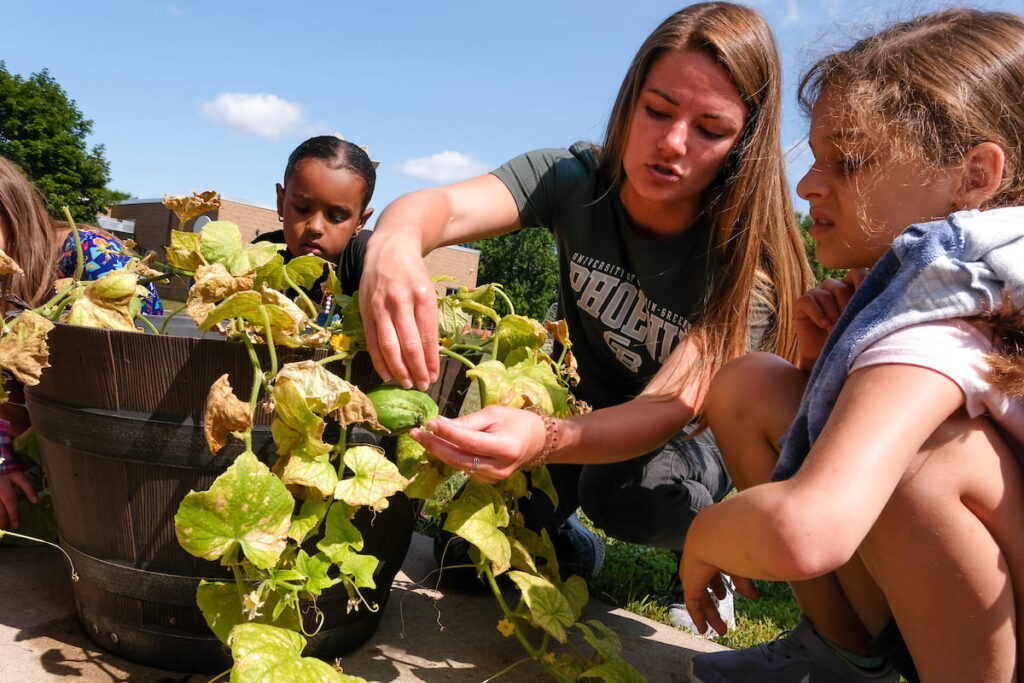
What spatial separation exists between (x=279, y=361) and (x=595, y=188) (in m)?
1.15

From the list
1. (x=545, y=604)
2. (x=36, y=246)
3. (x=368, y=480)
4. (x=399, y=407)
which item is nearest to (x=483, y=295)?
(x=399, y=407)

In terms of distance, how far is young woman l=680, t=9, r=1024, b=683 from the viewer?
919 millimetres

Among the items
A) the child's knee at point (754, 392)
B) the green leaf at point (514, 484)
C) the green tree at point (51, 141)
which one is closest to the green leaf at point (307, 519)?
the green leaf at point (514, 484)

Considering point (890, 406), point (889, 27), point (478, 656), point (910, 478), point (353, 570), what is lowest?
point (478, 656)

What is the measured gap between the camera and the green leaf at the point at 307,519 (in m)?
1.07

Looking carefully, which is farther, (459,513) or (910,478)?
(459,513)

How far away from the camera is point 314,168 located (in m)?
2.98

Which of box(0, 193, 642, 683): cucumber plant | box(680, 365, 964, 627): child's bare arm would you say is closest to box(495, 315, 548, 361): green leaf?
box(0, 193, 642, 683): cucumber plant

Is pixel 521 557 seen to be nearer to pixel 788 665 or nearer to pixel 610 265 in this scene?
pixel 788 665

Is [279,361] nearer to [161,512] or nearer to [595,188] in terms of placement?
[161,512]

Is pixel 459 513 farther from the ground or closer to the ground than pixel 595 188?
closer to the ground

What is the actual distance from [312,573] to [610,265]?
1.18m

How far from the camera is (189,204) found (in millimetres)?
1409

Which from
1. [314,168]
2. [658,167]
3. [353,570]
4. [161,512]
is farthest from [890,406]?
[314,168]
